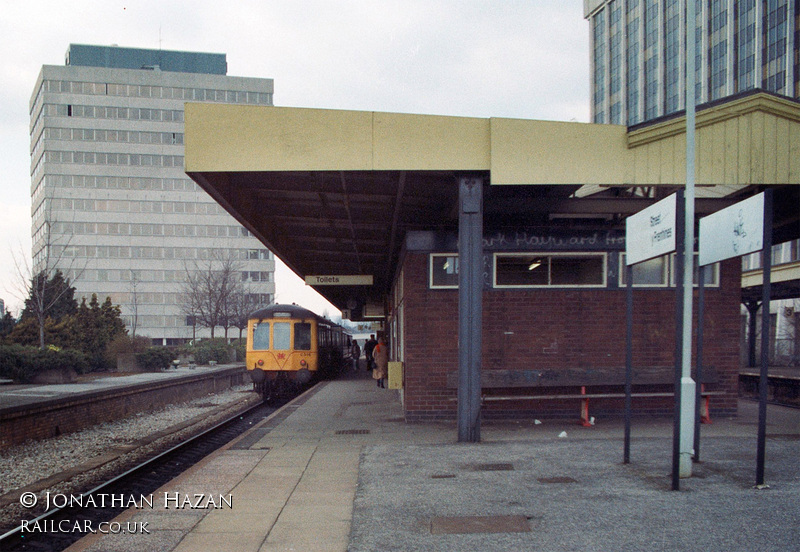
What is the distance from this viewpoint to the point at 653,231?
7.04 m

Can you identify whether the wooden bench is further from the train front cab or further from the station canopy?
the train front cab

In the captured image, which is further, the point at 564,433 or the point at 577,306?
the point at 577,306

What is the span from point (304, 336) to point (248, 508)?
49.4 feet

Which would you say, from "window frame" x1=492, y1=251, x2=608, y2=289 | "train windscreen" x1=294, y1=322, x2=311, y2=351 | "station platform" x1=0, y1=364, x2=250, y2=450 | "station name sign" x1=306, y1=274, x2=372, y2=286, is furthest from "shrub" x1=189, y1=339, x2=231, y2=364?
"window frame" x1=492, y1=251, x2=608, y2=289

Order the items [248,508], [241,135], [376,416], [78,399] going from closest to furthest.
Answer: [248,508] → [241,135] → [376,416] → [78,399]

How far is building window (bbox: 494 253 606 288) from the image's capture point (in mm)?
11352

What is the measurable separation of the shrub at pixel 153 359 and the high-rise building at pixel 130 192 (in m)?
43.4

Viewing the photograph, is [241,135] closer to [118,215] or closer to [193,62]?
[118,215]

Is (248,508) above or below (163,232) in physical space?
below

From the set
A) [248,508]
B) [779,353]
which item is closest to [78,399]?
[248,508]

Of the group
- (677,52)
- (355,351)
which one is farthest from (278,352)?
(677,52)

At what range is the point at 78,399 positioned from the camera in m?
13.7

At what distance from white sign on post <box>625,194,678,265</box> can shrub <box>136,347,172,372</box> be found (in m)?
22.2

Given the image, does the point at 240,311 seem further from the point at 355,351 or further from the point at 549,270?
the point at 549,270
